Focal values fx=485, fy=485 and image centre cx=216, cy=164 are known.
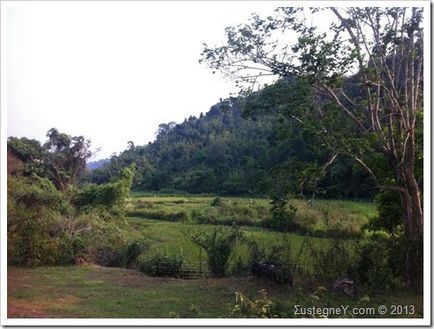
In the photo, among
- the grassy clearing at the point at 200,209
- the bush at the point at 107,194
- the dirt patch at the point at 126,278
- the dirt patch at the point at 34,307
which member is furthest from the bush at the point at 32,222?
the grassy clearing at the point at 200,209

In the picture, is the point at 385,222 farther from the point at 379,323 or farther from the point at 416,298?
the point at 379,323

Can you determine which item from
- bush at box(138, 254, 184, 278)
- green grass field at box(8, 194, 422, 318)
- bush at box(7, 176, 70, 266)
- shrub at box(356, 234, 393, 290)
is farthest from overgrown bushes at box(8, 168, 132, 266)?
shrub at box(356, 234, 393, 290)

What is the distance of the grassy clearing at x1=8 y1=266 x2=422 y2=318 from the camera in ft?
18.7

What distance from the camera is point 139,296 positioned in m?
6.46

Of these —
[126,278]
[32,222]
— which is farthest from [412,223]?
[32,222]

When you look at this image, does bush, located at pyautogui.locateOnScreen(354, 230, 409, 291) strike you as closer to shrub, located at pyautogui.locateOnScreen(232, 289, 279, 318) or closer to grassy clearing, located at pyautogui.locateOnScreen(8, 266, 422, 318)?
grassy clearing, located at pyautogui.locateOnScreen(8, 266, 422, 318)

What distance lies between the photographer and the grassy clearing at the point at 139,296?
5699 mm

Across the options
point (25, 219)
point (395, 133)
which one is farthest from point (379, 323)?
point (25, 219)

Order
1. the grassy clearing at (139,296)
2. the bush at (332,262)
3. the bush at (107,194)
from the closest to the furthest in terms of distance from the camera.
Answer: the grassy clearing at (139,296), the bush at (332,262), the bush at (107,194)

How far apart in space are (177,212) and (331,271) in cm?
778

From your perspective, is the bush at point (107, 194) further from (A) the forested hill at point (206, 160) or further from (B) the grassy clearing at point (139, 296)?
(B) the grassy clearing at point (139, 296)

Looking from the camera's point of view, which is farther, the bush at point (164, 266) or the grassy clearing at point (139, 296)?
the bush at point (164, 266)

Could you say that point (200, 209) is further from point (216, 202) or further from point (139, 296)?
point (139, 296)

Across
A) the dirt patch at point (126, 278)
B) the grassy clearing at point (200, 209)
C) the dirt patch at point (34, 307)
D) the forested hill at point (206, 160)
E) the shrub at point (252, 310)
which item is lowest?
the dirt patch at point (126, 278)
